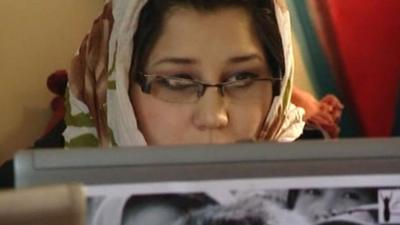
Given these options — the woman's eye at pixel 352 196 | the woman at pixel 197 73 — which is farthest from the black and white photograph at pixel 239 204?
the woman at pixel 197 73

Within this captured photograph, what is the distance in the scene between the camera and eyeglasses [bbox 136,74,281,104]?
1.16 metres

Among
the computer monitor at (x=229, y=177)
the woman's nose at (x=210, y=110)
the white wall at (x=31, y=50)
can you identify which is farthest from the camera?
the white wall at (x=31, y=50)

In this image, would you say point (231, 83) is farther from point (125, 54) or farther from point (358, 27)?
point (358, 27)

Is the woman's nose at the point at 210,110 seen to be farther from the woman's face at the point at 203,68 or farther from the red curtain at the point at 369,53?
the red curtain at the point at 369,53

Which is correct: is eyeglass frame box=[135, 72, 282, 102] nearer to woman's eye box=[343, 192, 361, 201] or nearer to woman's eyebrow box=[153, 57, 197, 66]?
woman's eyebrow box=[153, 57, 197, 66]

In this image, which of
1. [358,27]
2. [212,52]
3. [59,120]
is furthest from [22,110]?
[358,27]

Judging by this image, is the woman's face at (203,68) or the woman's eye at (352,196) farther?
the woman's face at (203,68)

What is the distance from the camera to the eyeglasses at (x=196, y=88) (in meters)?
1.16

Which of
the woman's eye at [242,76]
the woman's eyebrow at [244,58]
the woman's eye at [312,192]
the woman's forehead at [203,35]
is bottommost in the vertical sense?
the woman's eye at [242,76]

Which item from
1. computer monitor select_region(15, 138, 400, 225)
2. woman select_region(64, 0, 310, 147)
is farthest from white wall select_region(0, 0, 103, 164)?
computer monitor select_region(15, 138, 400, 225)

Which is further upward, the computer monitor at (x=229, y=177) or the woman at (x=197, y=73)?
the computer monitor at (x=229, y=177)

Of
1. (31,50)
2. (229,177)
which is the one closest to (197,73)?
(31,50)

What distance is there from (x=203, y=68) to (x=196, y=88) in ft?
0.12

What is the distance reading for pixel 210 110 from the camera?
115 cm
